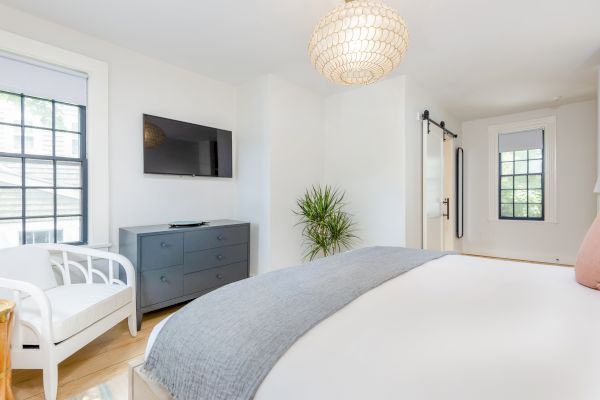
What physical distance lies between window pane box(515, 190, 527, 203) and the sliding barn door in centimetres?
171

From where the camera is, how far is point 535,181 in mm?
4637

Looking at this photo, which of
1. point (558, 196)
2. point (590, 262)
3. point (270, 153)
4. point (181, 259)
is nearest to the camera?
point (590, 262)

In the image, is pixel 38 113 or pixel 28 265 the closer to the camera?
pixel 28 265

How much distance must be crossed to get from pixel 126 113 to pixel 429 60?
2981 millimetres

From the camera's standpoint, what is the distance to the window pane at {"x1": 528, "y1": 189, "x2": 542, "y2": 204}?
15.1ft

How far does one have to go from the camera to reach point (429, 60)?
115 inches

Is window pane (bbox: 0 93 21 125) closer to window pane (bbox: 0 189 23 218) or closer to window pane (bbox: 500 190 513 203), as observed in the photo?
window pane (bbox: 0 189 23 218)

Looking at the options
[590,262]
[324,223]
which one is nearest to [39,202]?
[324,223]

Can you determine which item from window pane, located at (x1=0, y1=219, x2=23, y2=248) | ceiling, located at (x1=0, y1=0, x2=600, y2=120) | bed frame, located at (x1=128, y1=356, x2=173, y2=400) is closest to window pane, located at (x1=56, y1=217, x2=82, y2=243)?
window pane, located at (x1=0, y1=219, x2=23, y2=248)

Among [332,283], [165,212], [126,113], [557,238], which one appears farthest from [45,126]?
[557,238]

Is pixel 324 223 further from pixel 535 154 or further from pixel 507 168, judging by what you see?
pixel 535 154

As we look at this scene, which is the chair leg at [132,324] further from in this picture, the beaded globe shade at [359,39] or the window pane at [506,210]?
the window pane at [506,210]

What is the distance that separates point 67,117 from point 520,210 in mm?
6075

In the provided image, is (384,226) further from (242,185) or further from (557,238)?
(557,238)
